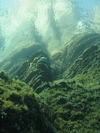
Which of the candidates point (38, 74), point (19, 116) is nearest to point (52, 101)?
point (38, 74)

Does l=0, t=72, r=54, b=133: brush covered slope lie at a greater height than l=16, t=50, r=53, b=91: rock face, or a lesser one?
lesser

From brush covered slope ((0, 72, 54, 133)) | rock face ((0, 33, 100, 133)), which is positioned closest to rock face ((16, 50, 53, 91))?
rock face ((0, 33, 100, 133))

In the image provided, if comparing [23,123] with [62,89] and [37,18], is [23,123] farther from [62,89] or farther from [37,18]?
[37,18]

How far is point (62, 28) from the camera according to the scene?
230 ft

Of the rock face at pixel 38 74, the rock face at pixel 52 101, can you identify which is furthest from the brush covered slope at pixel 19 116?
the rock face at pixel 38 74

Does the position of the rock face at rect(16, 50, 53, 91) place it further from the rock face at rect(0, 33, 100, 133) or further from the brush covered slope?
the brush covered slope

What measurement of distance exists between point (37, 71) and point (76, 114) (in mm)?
11795

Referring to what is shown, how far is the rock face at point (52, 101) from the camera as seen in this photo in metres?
9.63

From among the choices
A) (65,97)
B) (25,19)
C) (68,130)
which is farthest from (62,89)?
(25,19)

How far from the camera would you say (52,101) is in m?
17.7

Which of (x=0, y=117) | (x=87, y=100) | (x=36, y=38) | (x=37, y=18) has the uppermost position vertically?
(x=37, y=18)

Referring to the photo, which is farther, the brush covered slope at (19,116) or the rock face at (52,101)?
the rock face at (52,101)

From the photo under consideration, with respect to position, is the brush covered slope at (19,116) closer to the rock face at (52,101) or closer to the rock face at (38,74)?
the rock face at (52,101)

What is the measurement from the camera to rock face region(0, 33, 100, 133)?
31.6 ft
